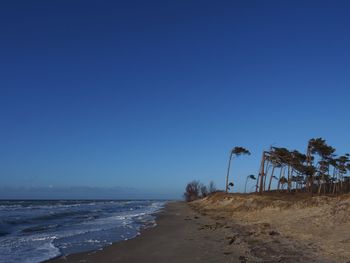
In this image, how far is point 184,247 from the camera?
20.5 m

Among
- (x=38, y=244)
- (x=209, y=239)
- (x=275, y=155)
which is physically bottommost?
(x=38, y=244)

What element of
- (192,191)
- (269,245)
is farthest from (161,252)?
(192,191)

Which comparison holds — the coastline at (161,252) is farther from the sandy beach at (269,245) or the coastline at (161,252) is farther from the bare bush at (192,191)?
the bare bush at (192,191)

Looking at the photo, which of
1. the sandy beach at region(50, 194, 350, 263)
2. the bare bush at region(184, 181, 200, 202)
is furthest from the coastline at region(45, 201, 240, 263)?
the bare bush at region(184, 181, 200, 202)

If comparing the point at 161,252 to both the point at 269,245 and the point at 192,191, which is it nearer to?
the point at 269,245

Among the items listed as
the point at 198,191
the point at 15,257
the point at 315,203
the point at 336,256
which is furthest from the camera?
the point at 198,191

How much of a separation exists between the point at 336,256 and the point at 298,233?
694 cm

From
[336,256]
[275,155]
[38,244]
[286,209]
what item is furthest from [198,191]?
[336,256]

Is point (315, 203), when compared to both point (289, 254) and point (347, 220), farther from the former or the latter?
point (289, 254)

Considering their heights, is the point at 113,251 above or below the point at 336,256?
below

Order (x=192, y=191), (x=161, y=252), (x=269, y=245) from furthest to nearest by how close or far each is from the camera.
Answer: (x=192, y=191) → (x=161, y=252) → (x=269, y=245)

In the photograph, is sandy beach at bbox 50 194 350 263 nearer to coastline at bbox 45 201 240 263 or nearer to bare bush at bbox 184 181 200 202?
coastline at bbox 45 201 240 263

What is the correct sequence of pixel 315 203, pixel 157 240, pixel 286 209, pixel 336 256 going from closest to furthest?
1. pixel 336 256
2. pixel 157 240
3. pixel 315 203
4. pixel 286 209

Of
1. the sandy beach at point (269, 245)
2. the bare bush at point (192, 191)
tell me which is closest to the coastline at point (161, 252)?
the sandy beach at point (269, 245)
